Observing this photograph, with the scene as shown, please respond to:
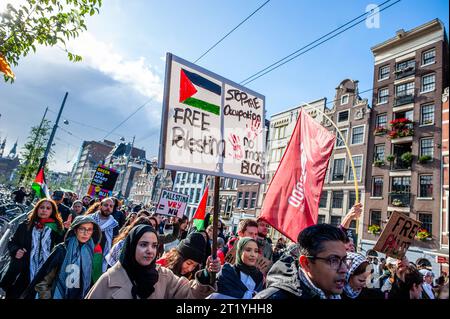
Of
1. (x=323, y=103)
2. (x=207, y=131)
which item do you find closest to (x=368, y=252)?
(x=323, y=103)

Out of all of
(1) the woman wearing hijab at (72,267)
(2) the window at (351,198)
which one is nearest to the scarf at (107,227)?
(1) the woman wearing hijab at (72,267)

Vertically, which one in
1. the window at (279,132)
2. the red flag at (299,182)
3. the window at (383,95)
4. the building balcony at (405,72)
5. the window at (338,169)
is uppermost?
the building balcony at (405,72)

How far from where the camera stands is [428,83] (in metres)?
22.3

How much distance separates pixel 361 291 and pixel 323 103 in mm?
29935

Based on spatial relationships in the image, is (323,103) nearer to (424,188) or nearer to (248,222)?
(424,188)

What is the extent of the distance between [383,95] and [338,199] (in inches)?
410

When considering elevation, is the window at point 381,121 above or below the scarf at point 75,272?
above

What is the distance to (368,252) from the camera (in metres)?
21.7

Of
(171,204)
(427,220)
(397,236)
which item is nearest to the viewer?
(397,236)

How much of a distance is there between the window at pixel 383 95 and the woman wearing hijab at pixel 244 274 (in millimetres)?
26821

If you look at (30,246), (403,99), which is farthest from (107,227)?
(403,99)

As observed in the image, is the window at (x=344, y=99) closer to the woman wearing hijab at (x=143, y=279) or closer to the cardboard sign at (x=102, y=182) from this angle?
the cardboard sign at (x=102, y=182)

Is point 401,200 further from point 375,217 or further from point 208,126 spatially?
point 208,126

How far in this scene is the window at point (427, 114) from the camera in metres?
21.5
